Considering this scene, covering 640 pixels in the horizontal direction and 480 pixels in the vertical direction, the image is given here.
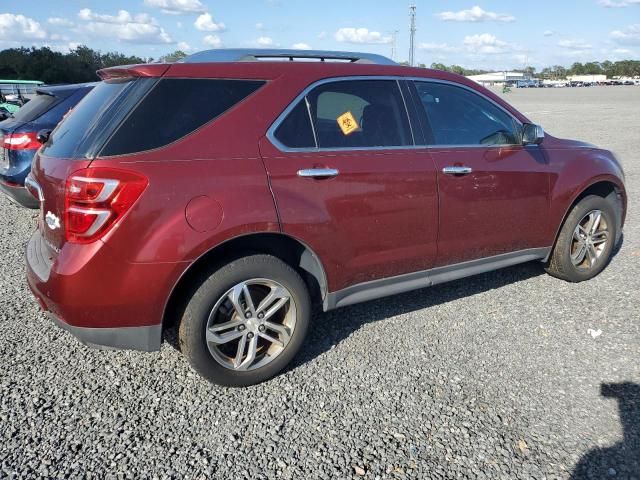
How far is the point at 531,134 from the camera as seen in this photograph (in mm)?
4148

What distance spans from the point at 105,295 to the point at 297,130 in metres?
1.42

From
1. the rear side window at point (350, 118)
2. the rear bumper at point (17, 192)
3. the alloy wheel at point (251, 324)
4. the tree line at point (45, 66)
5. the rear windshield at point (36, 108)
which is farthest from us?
the tree line at point (45, 66)

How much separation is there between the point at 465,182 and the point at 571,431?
1759 millimetres

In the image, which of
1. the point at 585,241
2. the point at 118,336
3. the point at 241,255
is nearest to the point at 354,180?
the point at 241,255

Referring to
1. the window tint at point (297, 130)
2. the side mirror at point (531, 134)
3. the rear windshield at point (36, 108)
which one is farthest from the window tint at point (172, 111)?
the rear windshield at point (36, 108)

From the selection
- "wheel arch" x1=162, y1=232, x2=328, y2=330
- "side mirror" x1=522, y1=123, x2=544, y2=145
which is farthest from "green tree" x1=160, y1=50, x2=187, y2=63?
"side mirror" x1=522, y1=123, x2=544, y2=145

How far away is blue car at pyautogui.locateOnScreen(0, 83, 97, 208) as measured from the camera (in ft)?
19.7

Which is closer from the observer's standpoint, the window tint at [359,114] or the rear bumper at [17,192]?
the window tint at [359,114]

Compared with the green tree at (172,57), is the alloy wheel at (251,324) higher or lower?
lower

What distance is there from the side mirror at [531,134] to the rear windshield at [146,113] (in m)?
2.18

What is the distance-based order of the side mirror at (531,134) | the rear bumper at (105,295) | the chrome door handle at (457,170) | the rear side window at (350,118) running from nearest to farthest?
the rear bumper at (105,295) < the rear side window at (350,118) < the chrome door handle at (457,170) < the side mirror at (531,134)

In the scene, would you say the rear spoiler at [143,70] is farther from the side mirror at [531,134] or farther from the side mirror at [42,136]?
the side mirror at [42,136]

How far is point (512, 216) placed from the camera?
419cm

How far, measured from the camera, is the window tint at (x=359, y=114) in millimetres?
3346
